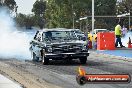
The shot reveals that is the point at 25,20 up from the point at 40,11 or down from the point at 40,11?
down

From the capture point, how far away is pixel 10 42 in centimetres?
3788

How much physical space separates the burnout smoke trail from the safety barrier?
5261 mm

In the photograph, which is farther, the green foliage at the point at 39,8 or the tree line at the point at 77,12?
the green foliage at the point at 39,8

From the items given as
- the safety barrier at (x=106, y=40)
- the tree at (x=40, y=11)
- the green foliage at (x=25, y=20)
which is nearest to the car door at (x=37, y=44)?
the safety barrier at (x=106, y=40)

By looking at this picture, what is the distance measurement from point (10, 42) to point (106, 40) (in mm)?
9202

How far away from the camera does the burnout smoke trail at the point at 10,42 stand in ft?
99.3

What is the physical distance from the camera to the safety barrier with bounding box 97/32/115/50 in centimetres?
3225

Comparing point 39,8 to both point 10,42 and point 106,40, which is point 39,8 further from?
point 106,40

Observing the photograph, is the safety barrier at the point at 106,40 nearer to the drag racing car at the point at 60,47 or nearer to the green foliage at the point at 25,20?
the drag racing car at the point at 60,47

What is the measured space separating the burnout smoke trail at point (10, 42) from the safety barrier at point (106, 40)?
526 centimetres

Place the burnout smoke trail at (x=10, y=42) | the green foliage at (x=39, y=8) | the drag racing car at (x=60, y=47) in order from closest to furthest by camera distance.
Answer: the drag racing car at (x=60, y=47), the burnout smoke trail at (x=10, y=42), the green foliage at (x=39, y=8)

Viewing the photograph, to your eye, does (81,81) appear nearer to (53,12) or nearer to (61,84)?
(61,84)

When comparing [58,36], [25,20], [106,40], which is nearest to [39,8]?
[25,20]

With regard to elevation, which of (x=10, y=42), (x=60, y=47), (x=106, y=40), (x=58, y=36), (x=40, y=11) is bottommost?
(x=10, y=42)
